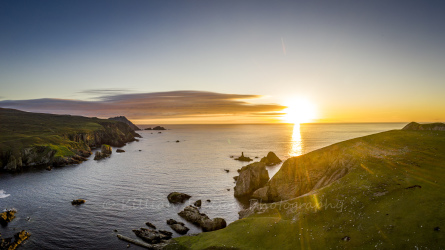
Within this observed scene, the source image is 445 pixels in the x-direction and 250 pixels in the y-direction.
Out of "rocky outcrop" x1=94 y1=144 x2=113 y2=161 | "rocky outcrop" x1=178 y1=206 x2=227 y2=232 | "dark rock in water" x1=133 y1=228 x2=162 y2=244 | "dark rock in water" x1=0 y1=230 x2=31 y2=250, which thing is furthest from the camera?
"rocky outcrop" x1=94 y1=144 x2=113 y2=161

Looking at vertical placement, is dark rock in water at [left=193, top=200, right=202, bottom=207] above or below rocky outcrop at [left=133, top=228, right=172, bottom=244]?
below

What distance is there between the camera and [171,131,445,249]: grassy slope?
2673cm

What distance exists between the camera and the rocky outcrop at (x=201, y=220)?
4712 centimetres

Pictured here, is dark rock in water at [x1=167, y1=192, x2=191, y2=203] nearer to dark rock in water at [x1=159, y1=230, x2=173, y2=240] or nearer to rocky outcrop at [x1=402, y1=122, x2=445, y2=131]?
dark rock in water at [x1=159, y1=230, x2=173, y2=240]

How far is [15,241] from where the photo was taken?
40.8 meters

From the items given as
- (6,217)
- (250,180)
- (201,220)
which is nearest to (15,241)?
(6,217)

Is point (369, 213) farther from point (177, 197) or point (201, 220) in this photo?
point (177, 197)

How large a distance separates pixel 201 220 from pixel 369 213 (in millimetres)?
32348

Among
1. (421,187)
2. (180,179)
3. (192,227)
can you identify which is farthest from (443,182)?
(180,179)

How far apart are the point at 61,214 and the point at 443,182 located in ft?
247

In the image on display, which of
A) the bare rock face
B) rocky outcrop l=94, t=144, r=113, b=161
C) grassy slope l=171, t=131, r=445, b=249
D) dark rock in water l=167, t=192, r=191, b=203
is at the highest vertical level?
grassy slope l=171, t=131, r=445, b=249

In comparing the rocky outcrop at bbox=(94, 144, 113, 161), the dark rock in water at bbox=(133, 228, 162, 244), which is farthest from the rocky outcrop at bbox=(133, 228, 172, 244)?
the rocky outcrop at bbox=(94, 144, 113, 161)

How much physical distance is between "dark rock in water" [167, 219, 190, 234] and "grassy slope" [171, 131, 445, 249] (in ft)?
18.2

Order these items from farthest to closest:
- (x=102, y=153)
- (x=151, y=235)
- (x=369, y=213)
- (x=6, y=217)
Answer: (x=102, y=153), (x=6, y=217), (x=151, y=235), (x=369, y=213)
